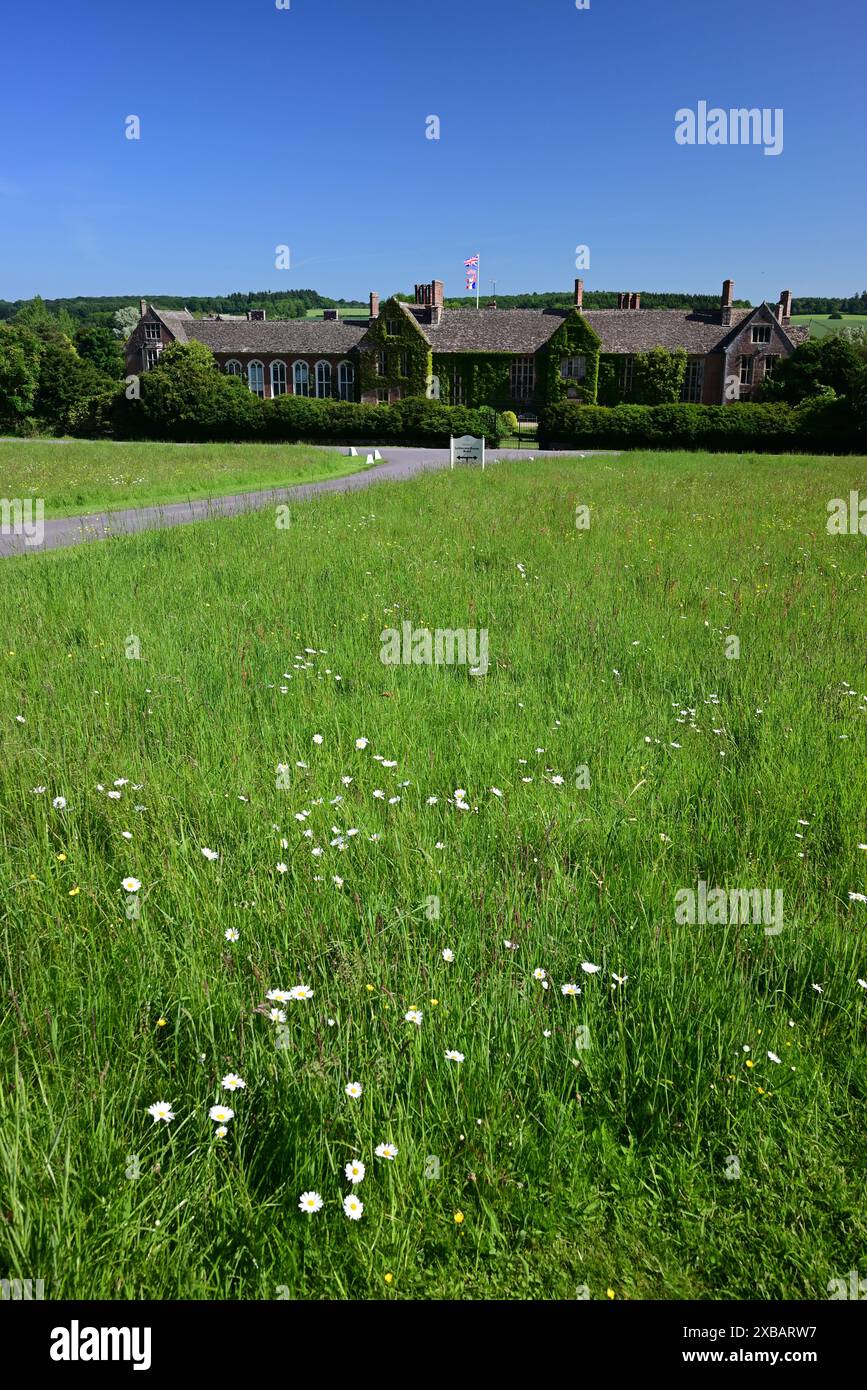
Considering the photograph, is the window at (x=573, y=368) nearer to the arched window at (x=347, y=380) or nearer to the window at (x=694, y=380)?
the window at (x=694, y=380)

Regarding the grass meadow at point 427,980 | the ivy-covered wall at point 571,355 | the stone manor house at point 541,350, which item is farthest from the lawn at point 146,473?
the ivy-covered wall at point 571,355

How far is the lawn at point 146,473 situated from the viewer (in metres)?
20.8

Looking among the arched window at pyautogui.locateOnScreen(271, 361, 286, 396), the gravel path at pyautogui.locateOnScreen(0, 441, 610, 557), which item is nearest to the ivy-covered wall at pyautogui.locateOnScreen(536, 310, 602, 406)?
the arched window at pyautogui.locateOnScreen(271, 361, 286, 396)

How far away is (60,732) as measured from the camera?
532 cm

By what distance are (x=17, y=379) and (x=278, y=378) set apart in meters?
20.9

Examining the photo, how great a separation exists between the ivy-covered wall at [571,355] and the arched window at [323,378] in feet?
60.2

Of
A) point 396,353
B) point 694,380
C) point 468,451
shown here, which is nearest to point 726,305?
point 694,380

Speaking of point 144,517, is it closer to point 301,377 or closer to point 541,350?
point 541,350

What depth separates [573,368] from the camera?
65.8 metres

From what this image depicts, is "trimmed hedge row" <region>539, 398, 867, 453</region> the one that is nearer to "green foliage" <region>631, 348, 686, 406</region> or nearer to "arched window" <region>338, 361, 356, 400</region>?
"green foliage" <region>631, 348, 686, 406</region>

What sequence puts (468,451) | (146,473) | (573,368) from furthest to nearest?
(573,368), (468,451), (146,473)

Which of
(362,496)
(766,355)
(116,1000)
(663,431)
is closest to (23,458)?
(362,496)

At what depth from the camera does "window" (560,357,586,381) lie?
65.7m
